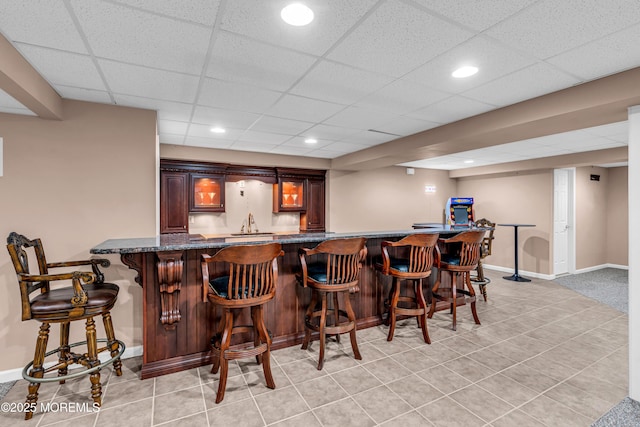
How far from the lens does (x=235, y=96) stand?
2934 millimetres

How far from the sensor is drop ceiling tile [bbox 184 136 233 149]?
466 cm

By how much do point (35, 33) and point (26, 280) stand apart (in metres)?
1.54

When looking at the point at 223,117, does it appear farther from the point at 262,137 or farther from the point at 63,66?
the point at 63,66

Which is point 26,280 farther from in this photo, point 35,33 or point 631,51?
point 631,51

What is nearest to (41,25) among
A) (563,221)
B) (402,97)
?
(402,97)

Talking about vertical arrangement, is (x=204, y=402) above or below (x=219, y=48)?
below

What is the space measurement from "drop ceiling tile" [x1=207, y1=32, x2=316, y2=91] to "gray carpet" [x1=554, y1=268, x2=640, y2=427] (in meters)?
3.15

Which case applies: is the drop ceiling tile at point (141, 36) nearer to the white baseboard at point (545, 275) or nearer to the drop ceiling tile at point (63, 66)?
the drop ceiling tile at point (63, 66)

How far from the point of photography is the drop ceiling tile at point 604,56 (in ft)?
6.22

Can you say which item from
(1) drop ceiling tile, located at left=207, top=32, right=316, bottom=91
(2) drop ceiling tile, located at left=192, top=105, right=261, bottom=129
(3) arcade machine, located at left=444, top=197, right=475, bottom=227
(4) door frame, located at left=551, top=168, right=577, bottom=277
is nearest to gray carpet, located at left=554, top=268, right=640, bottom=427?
(4) door frame, located at left=551, top=168, right=577, bottom=277

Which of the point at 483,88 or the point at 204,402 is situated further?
the point at 483,88

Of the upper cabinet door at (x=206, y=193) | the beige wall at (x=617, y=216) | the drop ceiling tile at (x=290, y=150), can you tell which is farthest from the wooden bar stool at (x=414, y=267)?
the beige wall at (x=617, y=216)

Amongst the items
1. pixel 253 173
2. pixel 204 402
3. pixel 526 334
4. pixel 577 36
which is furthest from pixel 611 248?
pixel 204 402

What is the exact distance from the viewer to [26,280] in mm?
2023
